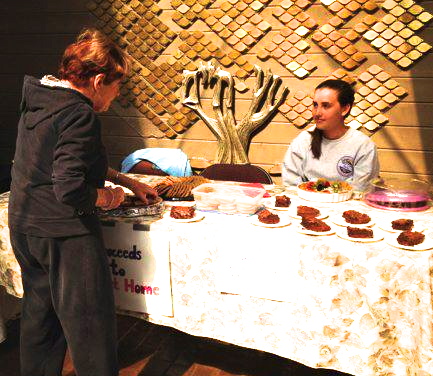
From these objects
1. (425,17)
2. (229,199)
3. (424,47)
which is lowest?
(229,199)

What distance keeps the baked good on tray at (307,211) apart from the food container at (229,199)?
19 cm

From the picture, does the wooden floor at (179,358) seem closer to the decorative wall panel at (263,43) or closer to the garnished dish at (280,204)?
the garnished dish at (280,204)

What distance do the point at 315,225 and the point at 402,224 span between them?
35cm

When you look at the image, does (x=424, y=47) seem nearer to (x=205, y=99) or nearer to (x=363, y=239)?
(x=205, y=99)

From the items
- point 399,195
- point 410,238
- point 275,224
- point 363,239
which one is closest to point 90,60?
point 275,224

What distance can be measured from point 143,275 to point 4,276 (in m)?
0.75

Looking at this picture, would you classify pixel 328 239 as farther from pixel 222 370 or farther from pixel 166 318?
pixel 222 370

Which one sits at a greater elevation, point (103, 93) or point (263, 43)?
point (263, 43)

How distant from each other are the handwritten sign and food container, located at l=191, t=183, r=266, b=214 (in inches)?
11.1

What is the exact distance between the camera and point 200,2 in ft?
12.8

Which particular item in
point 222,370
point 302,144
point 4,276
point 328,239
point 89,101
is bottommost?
point 222,370

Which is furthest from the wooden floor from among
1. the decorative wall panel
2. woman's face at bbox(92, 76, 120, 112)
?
the decorative wall panel

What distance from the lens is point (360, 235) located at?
1.68 m

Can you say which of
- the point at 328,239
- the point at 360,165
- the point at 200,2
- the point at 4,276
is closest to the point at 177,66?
the point at 200,2
